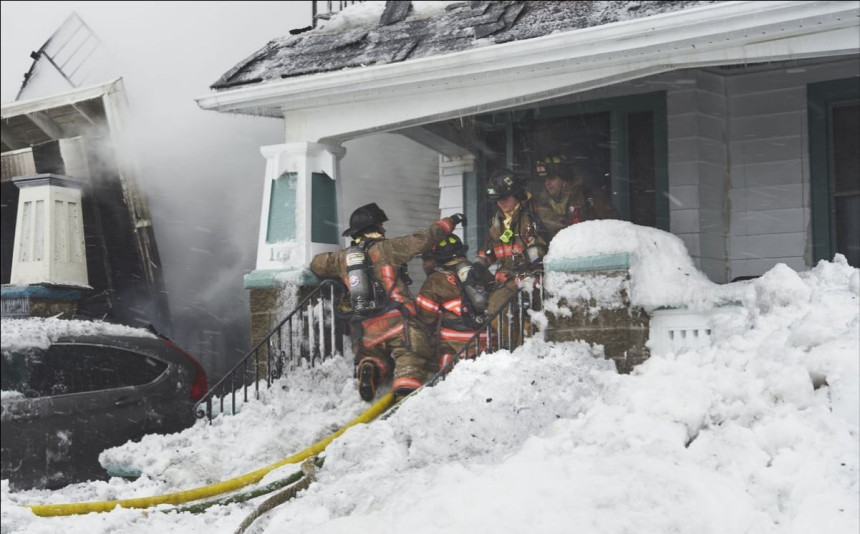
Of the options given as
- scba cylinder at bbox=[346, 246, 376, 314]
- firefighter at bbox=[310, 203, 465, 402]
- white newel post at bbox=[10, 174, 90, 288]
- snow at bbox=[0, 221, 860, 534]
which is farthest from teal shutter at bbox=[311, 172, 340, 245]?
white newel post at bbox=[10, 174, 90, 288]

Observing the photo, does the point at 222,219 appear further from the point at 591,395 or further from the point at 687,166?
the point at 591,395

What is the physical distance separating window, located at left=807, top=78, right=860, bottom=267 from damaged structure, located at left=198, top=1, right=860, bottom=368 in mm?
13

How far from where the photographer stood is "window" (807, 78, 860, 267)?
1008 centimetres

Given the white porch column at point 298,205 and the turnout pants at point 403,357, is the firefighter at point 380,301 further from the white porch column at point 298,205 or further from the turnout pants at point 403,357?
the white porch column at point 298,205

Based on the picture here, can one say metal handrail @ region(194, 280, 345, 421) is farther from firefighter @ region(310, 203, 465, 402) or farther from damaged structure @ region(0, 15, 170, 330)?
damaged structure @ region(0, 15, 170, 330)

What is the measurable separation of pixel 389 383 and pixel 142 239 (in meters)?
6.40

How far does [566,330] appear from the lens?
322 inches

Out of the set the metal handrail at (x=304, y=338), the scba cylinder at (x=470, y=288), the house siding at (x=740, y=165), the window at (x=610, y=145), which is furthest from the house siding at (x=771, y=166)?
the metal handrail at (x=304, y=338)

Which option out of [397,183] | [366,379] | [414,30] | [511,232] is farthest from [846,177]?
[397,183]

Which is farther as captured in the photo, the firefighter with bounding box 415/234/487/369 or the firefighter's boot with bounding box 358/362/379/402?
the firefighter with bounding box 415/234/487/369

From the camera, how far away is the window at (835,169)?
1008 centimetres

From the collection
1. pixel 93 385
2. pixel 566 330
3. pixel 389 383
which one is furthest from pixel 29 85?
pixel 566 330

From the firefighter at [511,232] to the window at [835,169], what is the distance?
2585 millimetres

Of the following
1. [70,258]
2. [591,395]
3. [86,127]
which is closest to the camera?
[591,395]
